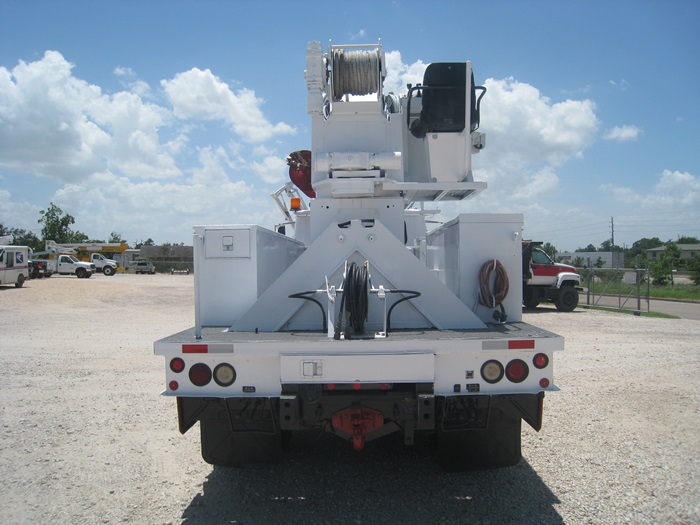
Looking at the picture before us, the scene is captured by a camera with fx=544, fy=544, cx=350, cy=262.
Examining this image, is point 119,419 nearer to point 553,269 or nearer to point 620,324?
point 620,324

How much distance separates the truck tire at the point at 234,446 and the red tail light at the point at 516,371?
169 cm

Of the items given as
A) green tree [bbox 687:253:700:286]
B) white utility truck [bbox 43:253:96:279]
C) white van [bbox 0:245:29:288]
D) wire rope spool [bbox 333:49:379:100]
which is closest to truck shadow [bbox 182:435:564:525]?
wire rope spool [bbox 333:49:379:100]

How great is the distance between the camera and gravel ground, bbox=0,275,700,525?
3.60 meters

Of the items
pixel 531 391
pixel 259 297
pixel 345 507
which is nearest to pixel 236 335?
pixel 259 297

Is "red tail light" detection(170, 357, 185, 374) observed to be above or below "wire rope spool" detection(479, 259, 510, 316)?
below

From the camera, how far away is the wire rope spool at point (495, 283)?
4078mm

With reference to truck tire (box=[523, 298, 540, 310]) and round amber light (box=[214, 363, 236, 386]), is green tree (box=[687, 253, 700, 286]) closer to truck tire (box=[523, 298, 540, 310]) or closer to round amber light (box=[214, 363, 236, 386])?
truck tire (box=[523, 298, 540, 310])

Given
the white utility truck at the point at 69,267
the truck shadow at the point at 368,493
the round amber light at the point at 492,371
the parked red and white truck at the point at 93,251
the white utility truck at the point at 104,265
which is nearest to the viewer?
the round amber light at the point at 492,371

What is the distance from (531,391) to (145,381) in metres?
5.70

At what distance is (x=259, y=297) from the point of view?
4094 mm

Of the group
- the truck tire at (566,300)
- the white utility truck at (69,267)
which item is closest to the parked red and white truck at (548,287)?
the truck tire at (566,300)

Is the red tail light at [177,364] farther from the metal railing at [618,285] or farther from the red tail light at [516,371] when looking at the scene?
the metal railing at [618,285]

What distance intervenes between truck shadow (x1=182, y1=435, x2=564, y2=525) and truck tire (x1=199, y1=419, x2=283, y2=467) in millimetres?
202

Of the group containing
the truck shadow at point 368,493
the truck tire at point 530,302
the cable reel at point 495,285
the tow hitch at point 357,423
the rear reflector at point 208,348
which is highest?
the cable reel at point 495,285
